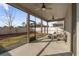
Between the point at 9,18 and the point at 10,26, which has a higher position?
the point at 9,18

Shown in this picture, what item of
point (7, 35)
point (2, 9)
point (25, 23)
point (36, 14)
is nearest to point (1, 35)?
point (7, 35)

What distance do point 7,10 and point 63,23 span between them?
4673 mm

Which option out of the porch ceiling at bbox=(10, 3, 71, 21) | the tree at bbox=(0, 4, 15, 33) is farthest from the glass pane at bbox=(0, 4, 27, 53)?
the porch ceiling at bbox=(10, 3, 71, 21)

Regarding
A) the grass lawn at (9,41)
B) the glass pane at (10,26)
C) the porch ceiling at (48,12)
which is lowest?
the grass lawn at (9,41)

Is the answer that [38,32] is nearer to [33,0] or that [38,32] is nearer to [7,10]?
[7,10]

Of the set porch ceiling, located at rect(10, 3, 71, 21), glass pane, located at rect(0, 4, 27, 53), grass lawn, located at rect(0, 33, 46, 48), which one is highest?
porch ceiling, located at rect(10, 3, 71, 21)

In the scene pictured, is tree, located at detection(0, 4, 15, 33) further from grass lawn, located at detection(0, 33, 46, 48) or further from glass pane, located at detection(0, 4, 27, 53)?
grass lawn, located at detection(0, 33, 46, 48)

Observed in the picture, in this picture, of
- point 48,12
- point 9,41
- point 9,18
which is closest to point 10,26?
point 9,18

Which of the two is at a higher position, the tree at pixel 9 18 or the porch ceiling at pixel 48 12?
the porch ceiling at pixel 48 12

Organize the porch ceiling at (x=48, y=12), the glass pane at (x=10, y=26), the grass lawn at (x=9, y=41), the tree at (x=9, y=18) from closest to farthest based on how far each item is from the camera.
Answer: the glass pane at (x=10, y=26) → the tree at (x=9, y=18) → the grass lawn at (x=9, y=41) → the porch ceiling at (x=48, y=12)

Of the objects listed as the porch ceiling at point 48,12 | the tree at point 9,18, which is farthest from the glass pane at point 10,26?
the porch ceiling at point 48,12

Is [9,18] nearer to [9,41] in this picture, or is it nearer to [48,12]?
[9,41]

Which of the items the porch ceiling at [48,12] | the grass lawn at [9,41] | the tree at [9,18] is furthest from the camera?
the porch ceiling at [48,12]

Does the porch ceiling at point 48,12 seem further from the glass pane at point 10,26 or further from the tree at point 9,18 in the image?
the tree at point 9,18
